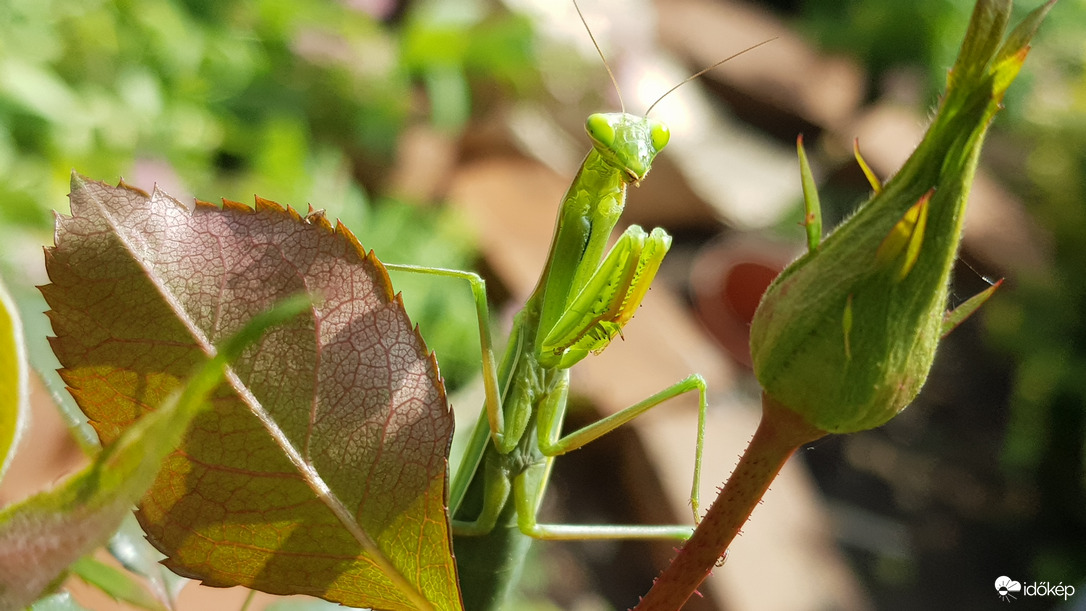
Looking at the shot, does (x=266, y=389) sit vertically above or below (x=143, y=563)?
above

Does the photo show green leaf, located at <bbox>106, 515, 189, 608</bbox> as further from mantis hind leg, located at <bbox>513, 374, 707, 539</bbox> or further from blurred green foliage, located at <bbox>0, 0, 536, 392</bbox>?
blurred green foliage, located at <bbox>0, 0, 536, 392</bbox>

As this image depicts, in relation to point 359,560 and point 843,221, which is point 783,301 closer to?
point 843,221

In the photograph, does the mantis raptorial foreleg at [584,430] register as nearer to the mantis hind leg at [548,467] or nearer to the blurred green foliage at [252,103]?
the mantis hind leg at [548,467]

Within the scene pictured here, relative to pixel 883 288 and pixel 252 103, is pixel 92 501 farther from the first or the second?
pixel 252 103

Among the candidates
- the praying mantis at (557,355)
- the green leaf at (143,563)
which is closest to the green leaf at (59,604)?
the green leaf at (143,563)

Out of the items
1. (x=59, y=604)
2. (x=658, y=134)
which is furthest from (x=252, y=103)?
(x=59, y=604)

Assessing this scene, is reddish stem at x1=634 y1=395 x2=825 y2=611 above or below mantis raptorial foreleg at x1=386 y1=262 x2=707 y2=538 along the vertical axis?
above

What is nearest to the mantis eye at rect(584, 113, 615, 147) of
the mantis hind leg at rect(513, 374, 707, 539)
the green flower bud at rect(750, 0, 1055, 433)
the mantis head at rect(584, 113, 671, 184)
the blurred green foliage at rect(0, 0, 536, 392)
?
the mantis head at rect(584, 113, 671, 184)
